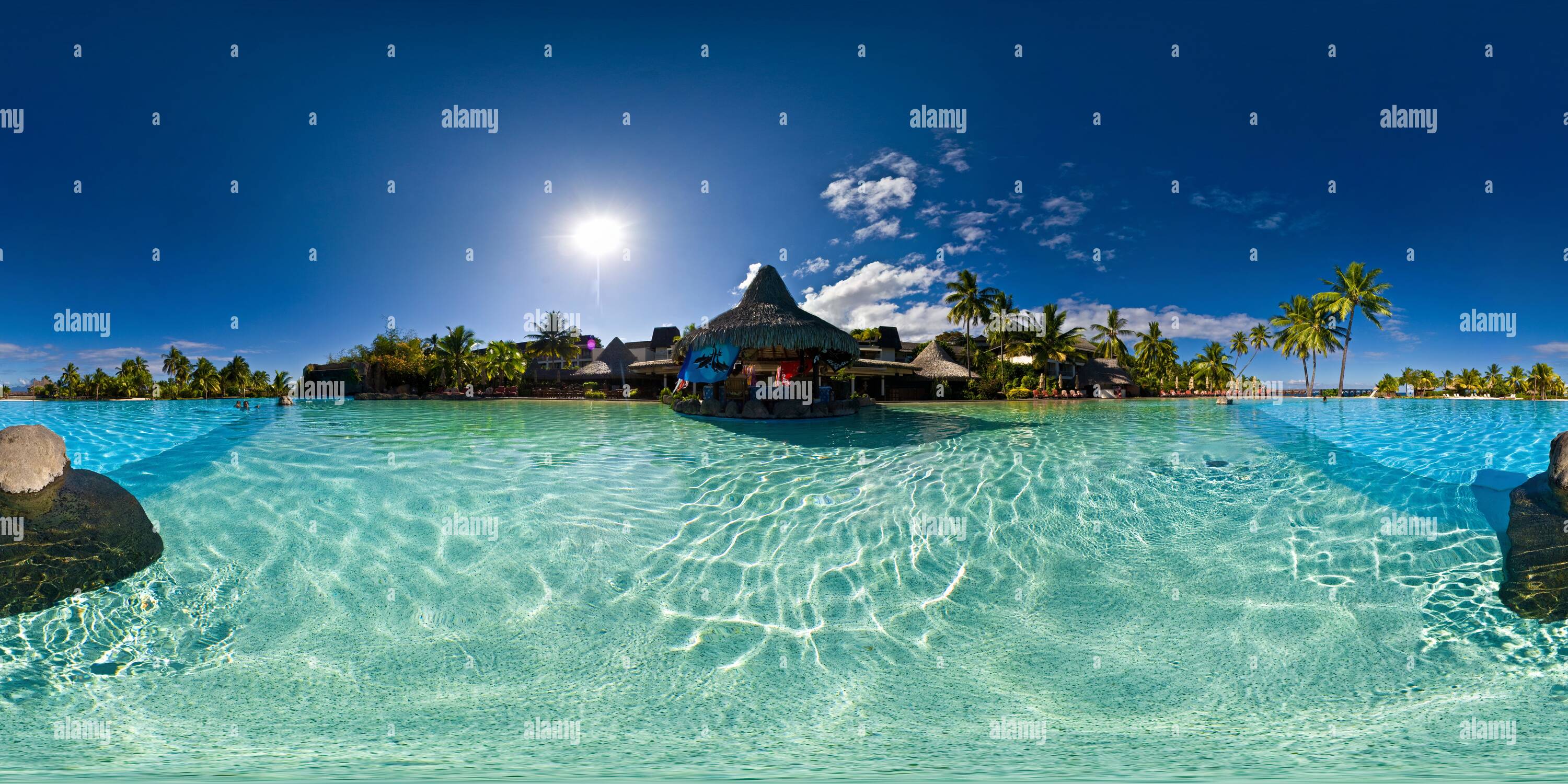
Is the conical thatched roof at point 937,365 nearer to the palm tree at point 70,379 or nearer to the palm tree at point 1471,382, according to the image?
the palm tree at point 1471,382

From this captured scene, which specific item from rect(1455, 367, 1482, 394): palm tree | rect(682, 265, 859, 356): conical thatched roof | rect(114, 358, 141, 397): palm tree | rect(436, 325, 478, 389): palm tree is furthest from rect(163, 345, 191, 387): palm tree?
rect(1455, 367, 1482, 394): palm tree

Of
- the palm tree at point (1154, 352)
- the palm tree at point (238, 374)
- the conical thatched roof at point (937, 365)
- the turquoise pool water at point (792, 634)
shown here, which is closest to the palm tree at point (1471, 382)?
the palm tree at point (1154, 352)

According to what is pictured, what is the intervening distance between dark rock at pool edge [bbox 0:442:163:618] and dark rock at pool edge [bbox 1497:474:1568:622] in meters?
10.3

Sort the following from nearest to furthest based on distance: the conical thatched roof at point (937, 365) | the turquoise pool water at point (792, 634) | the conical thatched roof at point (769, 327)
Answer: the turquoise pool water at point (792, 634)
the conical thatched roof at point (769, 327)
the conical thatched roof at point (937, 365)

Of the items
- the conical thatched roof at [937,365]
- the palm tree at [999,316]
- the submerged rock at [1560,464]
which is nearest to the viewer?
the submerged rock at [1560,464]

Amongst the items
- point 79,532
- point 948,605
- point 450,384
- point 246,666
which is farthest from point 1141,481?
point 450,384

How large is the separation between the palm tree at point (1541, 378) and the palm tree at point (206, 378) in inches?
3893

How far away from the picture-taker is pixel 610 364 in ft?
135

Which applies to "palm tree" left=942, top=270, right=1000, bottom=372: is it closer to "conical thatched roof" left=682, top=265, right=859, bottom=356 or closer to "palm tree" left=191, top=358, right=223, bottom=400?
"conical thatched roof" left=682, top=265, right=859, bottom=356

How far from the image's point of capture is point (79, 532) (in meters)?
4.52

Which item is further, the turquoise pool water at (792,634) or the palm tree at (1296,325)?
the palm tree at (1296,325)

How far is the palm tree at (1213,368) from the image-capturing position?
46.8m

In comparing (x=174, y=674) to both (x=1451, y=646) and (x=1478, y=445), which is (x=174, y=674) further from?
(x=1478, y=445)

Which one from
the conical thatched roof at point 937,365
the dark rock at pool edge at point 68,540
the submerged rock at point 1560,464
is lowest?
the dark rock at pool edge at point 68,540
